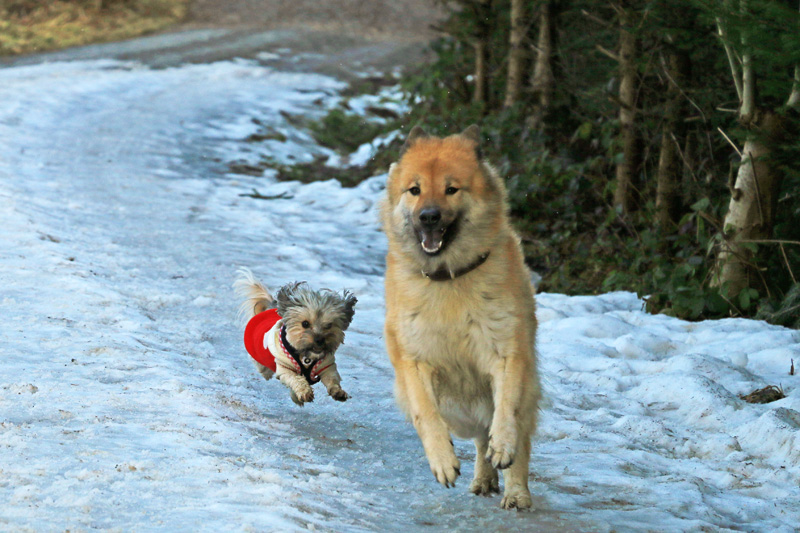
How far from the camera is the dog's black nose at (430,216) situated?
14.3ft

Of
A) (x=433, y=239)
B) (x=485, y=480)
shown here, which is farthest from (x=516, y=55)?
(x=485, y=480)

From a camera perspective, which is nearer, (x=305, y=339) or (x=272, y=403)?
(x=305, y=339)

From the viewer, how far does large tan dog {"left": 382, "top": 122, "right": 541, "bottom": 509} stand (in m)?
4.29

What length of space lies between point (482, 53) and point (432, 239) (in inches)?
465

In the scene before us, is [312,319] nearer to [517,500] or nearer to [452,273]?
[452,273]

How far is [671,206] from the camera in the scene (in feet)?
31.9

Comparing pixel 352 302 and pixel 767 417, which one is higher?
pixel 352 302

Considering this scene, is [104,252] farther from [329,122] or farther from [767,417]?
[329,122]

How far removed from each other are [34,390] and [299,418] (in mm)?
1676

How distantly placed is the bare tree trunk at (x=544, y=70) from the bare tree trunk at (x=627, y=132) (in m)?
Answer: 2.17

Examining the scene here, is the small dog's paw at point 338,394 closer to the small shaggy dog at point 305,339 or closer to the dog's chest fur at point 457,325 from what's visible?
the small shaggy dog at point 305,339

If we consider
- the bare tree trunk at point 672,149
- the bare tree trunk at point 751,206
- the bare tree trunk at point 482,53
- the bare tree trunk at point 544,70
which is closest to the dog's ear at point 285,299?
the bare tree trunk at point 751,206

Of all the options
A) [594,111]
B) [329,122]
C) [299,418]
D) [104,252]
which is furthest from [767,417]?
[329,122]

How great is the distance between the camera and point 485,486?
457 cm
